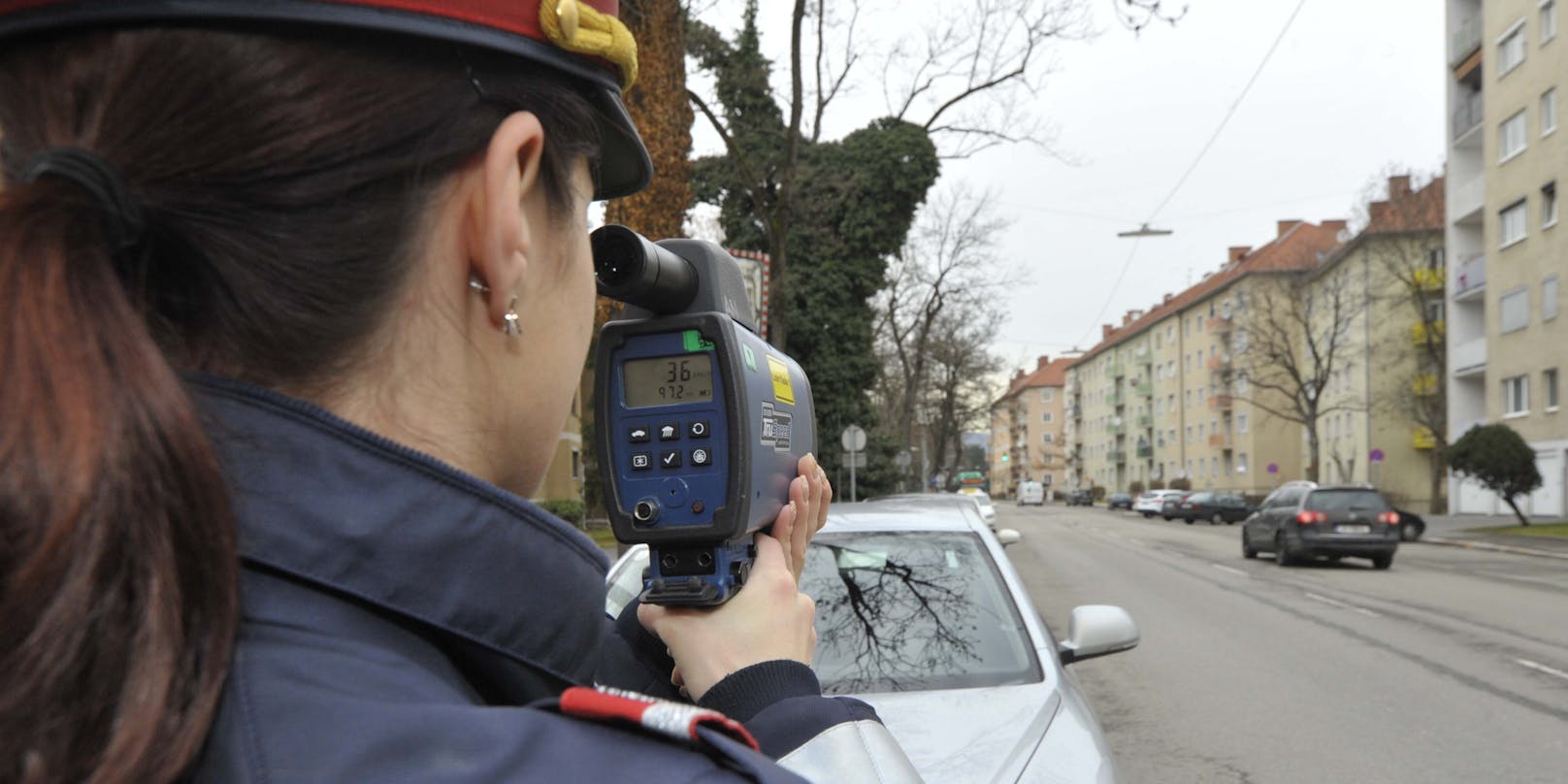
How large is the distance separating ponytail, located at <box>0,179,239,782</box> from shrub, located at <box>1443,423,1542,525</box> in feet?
102

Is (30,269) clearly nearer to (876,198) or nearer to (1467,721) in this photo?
(1467,721)

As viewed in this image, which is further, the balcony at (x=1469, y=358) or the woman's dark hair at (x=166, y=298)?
the balcony at (x=1469, y=358)

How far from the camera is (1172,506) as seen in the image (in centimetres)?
4719

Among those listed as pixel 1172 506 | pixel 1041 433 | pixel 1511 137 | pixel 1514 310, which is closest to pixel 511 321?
pixel 1514 310

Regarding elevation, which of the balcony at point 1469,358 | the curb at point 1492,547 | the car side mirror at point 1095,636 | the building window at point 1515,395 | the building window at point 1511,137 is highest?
the building window at point 1511,137

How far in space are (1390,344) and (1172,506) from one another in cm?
1254

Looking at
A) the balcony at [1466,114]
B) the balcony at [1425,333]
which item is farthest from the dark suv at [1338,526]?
the balcony at [1425,333]

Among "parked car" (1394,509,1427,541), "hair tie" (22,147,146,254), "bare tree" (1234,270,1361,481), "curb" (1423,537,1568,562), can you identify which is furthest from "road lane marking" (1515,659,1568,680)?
"bare tree" (1234,270,1361,481)

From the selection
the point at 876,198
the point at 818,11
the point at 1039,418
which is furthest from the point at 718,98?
the point at 1039,418

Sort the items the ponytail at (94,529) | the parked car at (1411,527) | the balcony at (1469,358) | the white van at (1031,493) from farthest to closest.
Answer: the white van at (1031,493) → the balcony at (1469,358) → the parked car at (1411,527) → the ponytail at (94,529)

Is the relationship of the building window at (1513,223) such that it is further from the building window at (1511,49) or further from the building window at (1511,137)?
the building window at (1511,49)

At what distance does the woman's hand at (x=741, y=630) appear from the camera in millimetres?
931

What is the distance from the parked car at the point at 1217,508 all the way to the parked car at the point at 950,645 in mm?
42121

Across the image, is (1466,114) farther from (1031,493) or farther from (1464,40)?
(1031,493)
